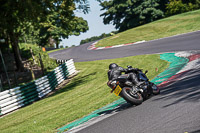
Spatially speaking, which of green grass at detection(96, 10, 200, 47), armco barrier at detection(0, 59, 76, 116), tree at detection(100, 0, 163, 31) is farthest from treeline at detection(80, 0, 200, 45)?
armco barrier at detection(0, 59, 76, 116)

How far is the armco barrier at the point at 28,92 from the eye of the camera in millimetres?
13758

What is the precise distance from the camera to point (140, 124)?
5473mm

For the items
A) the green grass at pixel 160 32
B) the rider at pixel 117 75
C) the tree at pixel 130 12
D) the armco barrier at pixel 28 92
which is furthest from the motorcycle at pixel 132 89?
the tree at pixel 130 12

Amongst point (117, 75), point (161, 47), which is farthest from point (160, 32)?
point (117, 75)

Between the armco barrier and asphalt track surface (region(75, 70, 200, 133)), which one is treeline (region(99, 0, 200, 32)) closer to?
the armco barrier

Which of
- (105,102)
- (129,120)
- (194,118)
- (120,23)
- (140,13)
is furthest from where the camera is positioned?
(120,23)

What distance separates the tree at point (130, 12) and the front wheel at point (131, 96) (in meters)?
51.2

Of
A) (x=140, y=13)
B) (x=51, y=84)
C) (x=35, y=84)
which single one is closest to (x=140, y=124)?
(x=35, y=84)

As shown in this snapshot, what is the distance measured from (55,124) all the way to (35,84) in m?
7.82

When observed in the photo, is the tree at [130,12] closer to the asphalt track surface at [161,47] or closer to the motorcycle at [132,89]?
the asphalt track surface at [161,47]

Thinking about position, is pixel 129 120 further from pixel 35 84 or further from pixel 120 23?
pixel 120 23

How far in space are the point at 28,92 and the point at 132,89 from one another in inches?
365

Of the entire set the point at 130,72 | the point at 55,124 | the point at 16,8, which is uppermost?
the point at 16,8

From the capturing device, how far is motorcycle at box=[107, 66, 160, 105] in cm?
715
